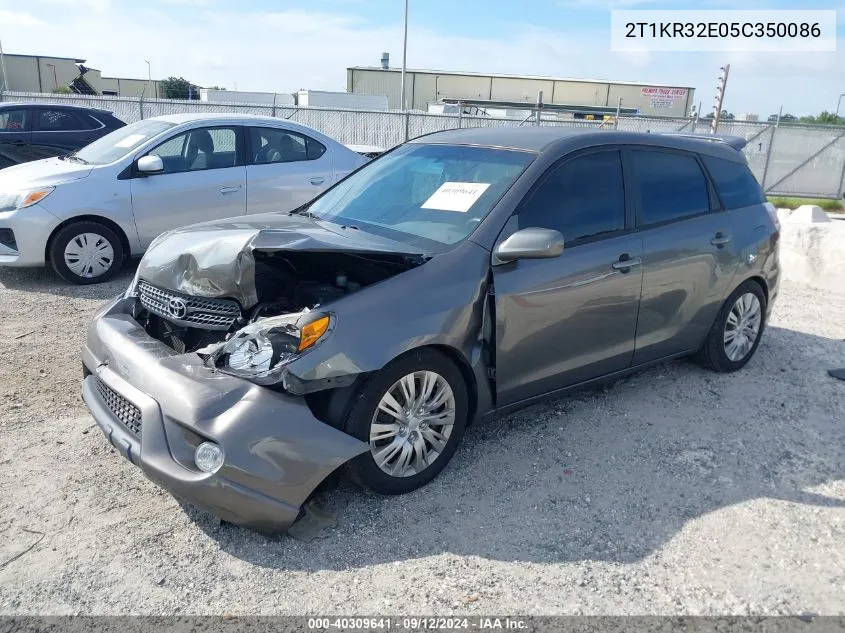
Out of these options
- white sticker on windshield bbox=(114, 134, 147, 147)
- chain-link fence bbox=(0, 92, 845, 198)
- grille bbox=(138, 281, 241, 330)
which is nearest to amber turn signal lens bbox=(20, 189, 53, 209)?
white sticker on windshield bbox=(114, 134, 147, 147)

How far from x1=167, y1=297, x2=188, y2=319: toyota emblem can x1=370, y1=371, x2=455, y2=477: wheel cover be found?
1151mm

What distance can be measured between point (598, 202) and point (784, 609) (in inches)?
90.3

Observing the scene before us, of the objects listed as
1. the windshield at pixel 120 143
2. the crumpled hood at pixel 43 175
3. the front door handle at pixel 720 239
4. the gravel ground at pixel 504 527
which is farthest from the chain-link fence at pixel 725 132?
the gravel ground at pixel 504 527

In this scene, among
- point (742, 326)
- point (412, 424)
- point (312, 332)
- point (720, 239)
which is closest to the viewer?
point (312, 332)

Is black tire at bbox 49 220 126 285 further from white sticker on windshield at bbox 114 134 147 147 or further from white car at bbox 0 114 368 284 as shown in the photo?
white sticker on windshield at bbox 114 134 147 147

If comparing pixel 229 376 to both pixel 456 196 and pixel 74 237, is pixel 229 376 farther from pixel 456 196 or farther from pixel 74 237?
pixel 74 237

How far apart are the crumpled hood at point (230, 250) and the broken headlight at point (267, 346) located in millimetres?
232

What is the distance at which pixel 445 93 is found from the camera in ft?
165

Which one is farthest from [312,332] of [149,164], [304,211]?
[149,164]

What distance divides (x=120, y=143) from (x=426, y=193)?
4867 millimetres

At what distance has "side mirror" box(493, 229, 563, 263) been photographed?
3.31 m

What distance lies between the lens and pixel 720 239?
15.2 feet

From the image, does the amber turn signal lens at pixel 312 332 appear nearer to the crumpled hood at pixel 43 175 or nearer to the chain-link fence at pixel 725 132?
the crumpled hood at pixel 43 175

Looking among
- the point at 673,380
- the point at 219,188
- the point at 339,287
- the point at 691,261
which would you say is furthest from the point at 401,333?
the point at 219,188
